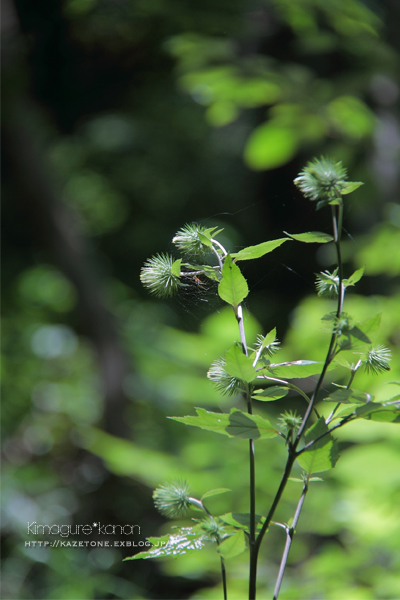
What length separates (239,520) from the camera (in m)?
0.20

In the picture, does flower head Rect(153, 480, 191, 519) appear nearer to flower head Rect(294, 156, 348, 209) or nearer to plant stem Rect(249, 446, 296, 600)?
plant stem Rect(249, 446, 296, 600)

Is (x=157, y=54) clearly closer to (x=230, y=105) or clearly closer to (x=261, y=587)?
(x=230, y=105)

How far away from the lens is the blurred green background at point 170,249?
63 centimetres

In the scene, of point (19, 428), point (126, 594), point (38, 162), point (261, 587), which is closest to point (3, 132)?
point (38, 162)

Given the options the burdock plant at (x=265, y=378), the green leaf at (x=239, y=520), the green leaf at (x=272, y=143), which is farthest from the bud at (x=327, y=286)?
the green leaf at (x=272, y=143)

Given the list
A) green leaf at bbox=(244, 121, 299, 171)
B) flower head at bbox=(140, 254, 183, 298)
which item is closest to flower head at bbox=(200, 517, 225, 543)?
flower head at bbox=(140, 254, 183, 298)

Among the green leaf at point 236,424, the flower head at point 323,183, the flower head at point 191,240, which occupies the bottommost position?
the green leaf at point 236,424

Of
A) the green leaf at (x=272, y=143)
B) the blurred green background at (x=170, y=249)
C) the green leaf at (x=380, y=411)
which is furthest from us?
the green leaf at (x=272, y=143)

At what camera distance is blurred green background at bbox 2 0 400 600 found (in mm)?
625

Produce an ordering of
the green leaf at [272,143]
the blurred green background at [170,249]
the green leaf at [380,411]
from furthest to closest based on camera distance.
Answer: the green leaf at [272,143], the blurred green background at [170,249], the green leaf at [380,411]

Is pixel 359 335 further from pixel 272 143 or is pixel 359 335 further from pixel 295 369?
pixel 272 143

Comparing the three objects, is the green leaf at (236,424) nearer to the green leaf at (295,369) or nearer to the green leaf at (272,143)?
the green leaf at (295,369)

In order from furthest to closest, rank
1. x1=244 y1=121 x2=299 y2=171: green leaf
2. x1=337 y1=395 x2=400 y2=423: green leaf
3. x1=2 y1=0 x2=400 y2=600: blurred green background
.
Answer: x1=244 y1=121 x2=299 y2=171: green leaf
x1=2 y1=0 x2=400 y2=600: blurred green background
x1=337 y1=395 x2=400 y2=423: green leaf

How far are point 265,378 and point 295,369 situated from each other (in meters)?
0.02
